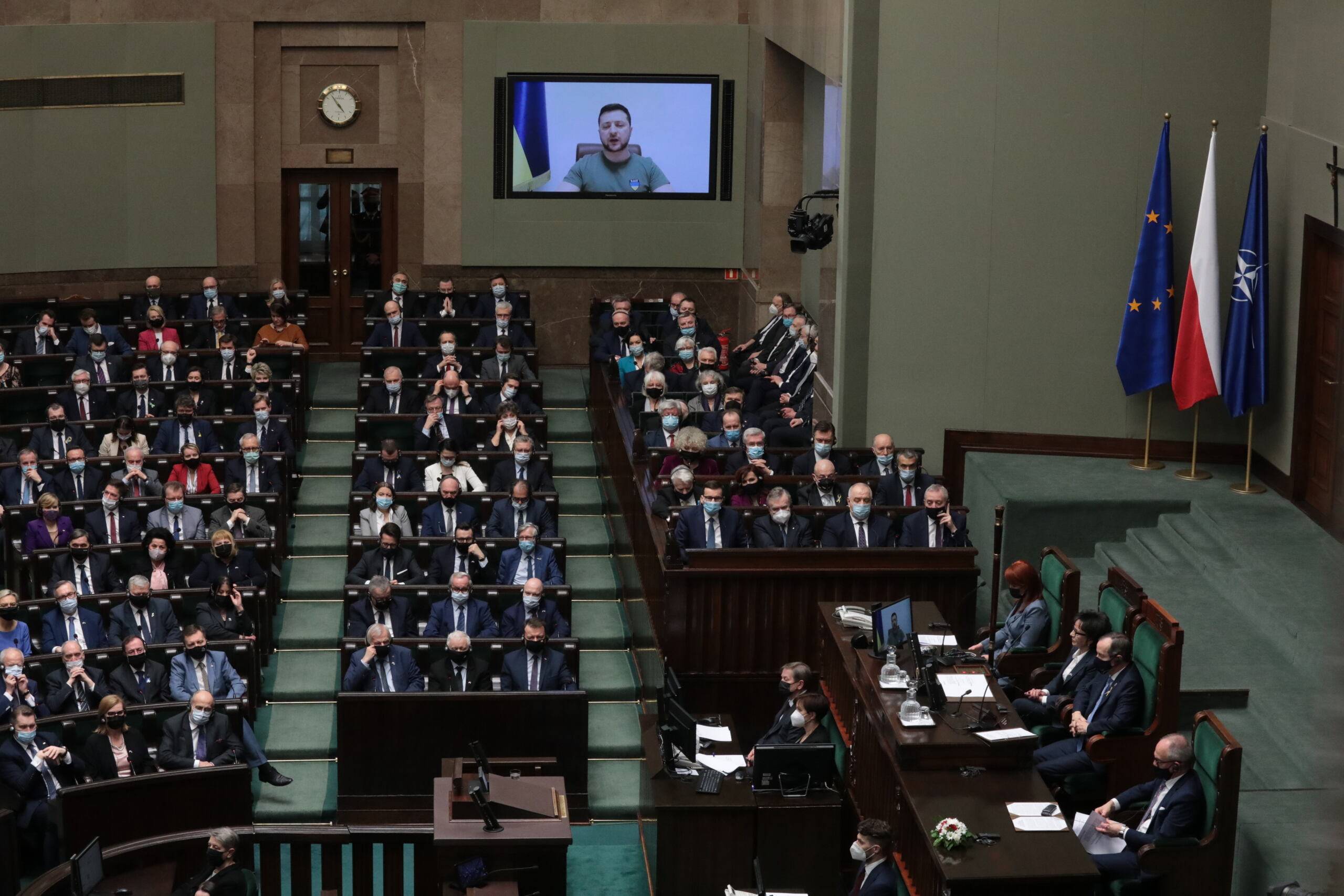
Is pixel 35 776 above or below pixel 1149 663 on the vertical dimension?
below

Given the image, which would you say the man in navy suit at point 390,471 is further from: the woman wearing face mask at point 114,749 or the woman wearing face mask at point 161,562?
the woman wearing face mask at point 114,749

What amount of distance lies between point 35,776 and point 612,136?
1004 centimetres

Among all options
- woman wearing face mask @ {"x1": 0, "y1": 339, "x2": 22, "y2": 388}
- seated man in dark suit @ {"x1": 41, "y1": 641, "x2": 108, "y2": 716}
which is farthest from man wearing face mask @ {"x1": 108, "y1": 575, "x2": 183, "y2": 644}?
woman wearing face mask @ {"x1": 0, "y1": 339, "x2": 22, "y2": 388}

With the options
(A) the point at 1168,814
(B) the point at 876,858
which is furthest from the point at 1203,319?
(B) the point at 876,858

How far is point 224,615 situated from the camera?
399 inches

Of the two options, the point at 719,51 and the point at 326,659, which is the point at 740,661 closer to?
the point at 326,659

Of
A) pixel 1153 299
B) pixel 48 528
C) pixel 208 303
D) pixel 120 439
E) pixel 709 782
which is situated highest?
pixel 1153 299

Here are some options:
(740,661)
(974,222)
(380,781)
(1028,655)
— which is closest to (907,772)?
(1028,655)

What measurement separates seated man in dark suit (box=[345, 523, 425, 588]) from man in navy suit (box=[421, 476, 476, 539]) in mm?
507

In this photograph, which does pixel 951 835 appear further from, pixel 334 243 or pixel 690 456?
pixel 334 243

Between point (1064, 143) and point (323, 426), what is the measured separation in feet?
22.7

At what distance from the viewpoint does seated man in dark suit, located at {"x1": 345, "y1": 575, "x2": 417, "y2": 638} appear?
391 inches

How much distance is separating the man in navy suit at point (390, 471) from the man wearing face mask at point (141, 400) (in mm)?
2201

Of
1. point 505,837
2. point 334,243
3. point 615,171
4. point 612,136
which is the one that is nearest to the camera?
point 505,837
